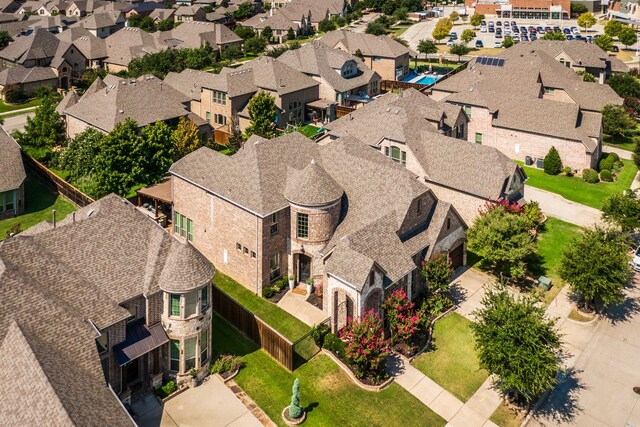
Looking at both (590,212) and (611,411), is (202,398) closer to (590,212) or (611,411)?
(611,411)

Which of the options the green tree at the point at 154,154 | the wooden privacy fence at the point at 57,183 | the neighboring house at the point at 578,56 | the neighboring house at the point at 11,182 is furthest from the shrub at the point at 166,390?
the neighboring house at the point at 578,56

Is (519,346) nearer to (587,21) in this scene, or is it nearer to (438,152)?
(438,152)

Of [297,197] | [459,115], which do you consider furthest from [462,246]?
[459,115]

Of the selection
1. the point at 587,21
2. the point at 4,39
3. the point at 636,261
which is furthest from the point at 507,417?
the point at 587,21

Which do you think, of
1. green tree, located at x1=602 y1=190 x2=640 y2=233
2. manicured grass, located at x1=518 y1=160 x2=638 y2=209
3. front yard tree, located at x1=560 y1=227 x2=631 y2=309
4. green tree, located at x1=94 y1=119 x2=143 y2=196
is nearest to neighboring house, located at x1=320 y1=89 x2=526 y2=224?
green tree, located at x1=602 y1=190 x2=640 y2=233

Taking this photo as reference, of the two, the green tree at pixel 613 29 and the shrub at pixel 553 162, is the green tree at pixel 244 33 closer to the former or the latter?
the green tree at pixel 613 29
